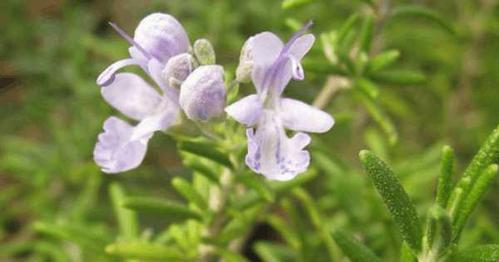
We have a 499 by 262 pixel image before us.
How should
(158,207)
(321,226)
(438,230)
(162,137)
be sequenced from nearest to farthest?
(438,230)
(158,207)
(321,226)
(162,137)

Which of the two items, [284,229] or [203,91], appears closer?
[203,91]

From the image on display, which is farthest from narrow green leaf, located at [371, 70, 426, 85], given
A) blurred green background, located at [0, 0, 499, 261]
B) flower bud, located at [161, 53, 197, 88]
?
flower bud, located at [161, 53, 197, 88]

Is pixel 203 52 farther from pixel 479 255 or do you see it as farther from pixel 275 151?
pixel 479 255

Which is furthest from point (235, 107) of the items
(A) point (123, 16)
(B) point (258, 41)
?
(A) point (123, 16)

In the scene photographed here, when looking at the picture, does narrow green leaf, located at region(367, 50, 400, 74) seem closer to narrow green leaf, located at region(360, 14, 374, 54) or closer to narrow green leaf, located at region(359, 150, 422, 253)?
narrow green leaf, located at region(360, 14, 374, 54)

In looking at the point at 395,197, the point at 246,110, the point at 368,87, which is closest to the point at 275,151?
the point at 246,110

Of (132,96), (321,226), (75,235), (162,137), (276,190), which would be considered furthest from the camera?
(162,137)
